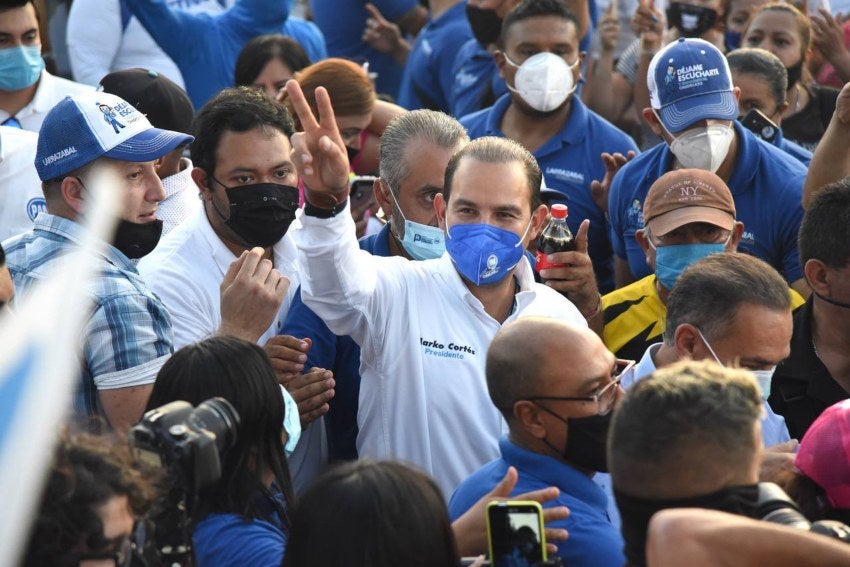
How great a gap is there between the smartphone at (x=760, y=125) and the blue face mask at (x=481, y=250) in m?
2.23

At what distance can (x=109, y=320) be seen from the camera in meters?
3.68

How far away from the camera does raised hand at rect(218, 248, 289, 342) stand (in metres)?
4.14

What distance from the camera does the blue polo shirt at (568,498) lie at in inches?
123

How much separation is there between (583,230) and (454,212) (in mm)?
633

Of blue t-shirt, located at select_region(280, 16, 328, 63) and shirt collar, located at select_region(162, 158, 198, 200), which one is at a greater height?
blue t-shirt, located at select_region(280, 16, 328, 63)

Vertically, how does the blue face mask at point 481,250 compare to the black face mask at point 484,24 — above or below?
below

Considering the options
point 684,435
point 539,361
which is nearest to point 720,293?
point 539,361

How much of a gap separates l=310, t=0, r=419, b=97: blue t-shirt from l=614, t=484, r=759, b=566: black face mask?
674 centimetres

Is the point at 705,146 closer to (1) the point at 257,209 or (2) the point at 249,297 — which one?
(1) the point at 257,209

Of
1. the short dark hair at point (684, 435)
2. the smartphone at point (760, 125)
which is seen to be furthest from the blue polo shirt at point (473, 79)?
the short dark hair at point (684, 435)

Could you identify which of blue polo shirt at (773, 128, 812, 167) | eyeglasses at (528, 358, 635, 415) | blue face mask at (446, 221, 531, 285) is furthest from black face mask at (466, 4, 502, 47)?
eyeglasses at (528, 358, 635, 415)

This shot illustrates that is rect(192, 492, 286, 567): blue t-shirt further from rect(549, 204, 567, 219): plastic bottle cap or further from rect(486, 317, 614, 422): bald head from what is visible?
rect(549, 204, 567, 219): plastic bottle cap

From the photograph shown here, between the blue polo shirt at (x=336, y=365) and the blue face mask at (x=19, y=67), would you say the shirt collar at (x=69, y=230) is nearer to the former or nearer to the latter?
the blue polo shirt at (x=336, y=365)

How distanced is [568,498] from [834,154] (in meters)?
2.48
